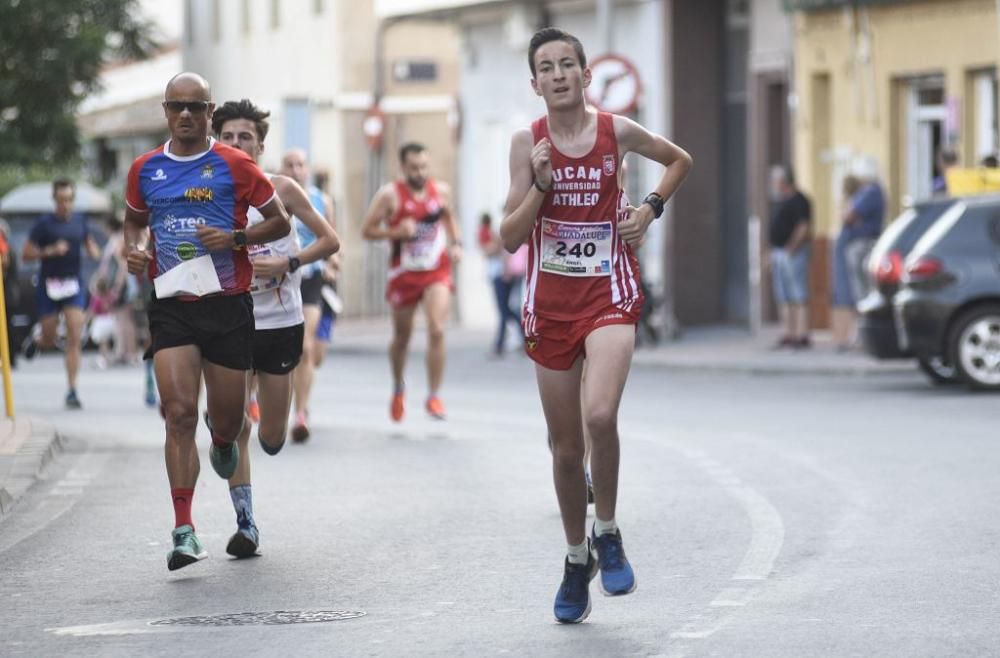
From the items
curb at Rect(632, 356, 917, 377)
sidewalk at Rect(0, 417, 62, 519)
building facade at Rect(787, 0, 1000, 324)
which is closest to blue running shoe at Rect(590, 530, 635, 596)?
sidewalk at Rect(0, 417, 62, 519)

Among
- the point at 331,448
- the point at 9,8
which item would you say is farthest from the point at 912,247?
the point at 9,8

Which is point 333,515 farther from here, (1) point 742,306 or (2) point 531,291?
(1) point 742,306

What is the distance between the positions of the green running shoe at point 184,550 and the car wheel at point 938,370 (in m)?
11.1

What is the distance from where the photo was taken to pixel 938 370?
64.1 feet

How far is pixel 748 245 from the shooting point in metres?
31.7

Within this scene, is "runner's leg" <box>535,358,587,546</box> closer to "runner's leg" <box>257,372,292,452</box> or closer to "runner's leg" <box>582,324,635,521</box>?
"runner's leg" <box>582,324,635,521</box>

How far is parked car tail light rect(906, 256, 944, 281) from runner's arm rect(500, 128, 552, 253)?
11.6 m

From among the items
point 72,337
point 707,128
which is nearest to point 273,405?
point 72,337

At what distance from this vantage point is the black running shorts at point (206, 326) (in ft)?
30.3

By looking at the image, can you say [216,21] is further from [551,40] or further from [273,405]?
[551,40]

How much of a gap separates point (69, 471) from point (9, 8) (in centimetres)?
3687

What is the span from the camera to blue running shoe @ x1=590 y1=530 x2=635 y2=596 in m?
7.86

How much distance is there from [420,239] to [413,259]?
0.50ft

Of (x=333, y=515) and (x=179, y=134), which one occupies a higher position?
(x=179, y=134)
